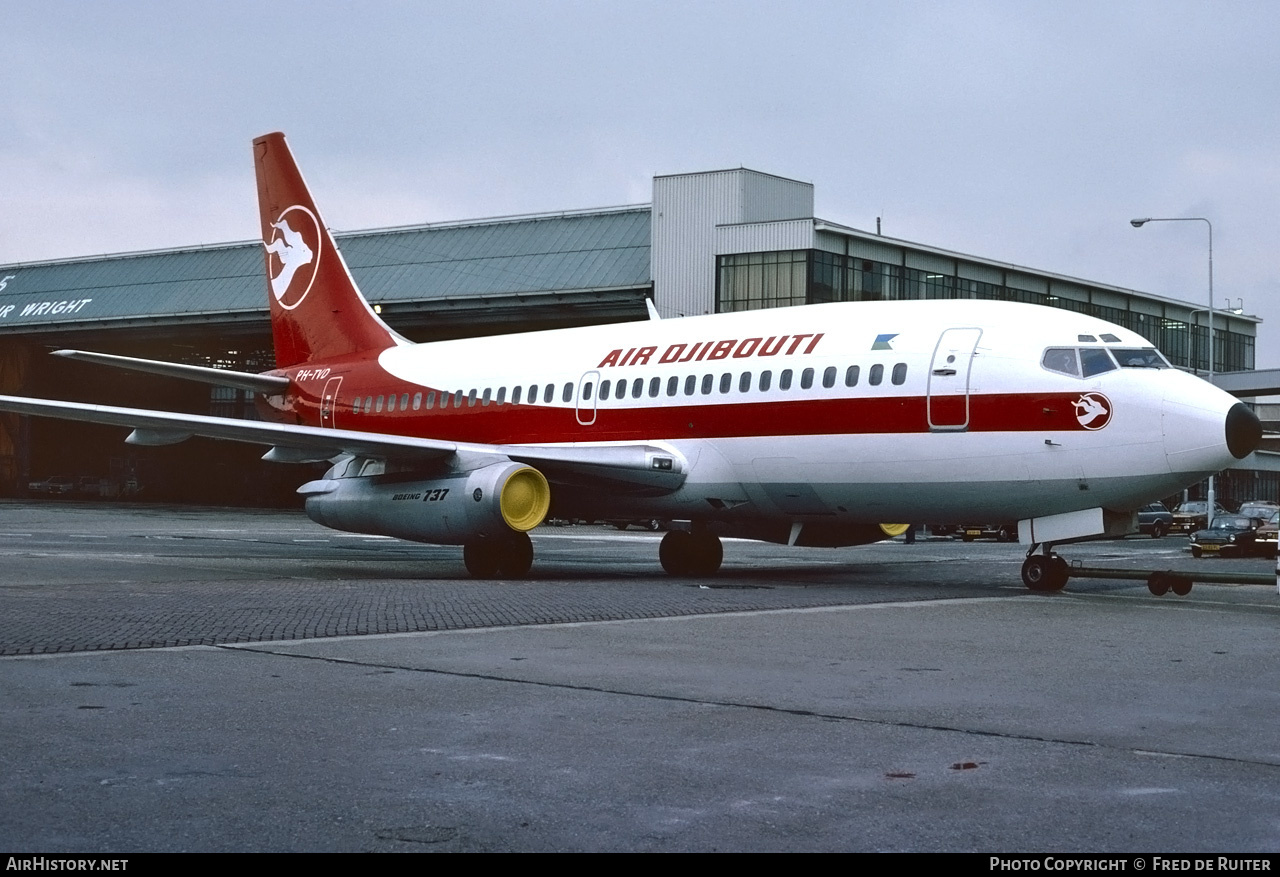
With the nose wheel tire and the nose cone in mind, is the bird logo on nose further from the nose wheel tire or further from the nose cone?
the nose wheel tire

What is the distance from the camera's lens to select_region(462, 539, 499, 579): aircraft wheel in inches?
792

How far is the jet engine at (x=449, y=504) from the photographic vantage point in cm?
1923

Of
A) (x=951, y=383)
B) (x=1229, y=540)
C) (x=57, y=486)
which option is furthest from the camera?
(x=57, y=486)

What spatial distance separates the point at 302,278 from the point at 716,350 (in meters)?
11.0

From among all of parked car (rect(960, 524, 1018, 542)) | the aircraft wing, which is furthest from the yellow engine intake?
parked car (rect(960, 524, 1018, 542))

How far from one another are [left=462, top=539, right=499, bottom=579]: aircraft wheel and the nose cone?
371 inches

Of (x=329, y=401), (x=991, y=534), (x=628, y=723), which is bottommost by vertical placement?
(x=991, y=534)

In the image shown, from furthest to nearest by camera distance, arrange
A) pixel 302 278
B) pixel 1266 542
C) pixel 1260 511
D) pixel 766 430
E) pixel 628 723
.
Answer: pixel 1260 511 < pixel 1266 542 < pixel 302 278 < pixel 766 430 < pixel 628 723

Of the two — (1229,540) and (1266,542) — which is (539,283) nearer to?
(1229,540)

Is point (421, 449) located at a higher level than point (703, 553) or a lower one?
higher

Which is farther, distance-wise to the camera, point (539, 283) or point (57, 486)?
point (57, 486)

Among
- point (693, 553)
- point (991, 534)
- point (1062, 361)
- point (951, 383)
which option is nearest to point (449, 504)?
point (693, 553)

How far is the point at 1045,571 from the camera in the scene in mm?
17516

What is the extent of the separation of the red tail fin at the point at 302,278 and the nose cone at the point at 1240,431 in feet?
50.2
